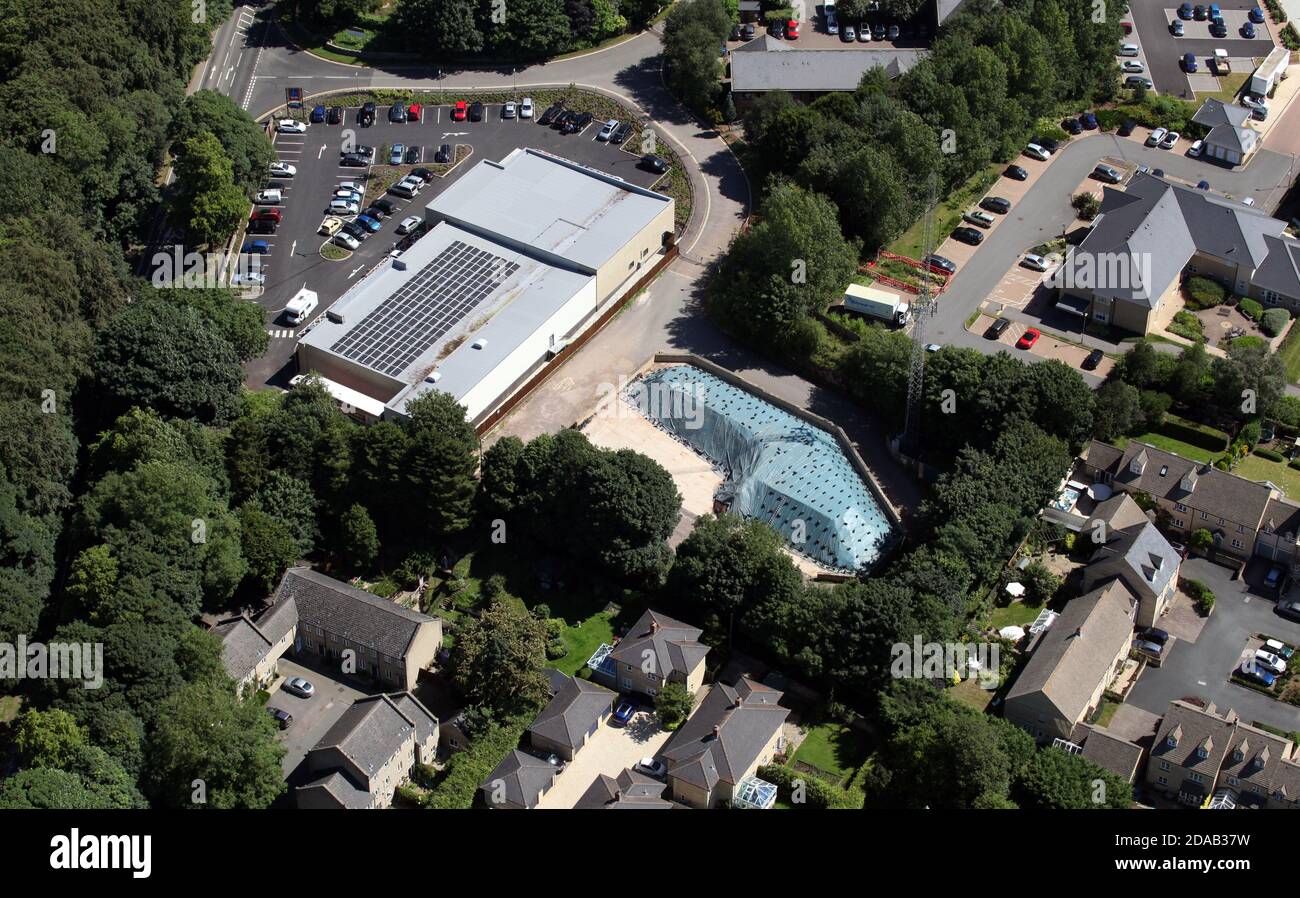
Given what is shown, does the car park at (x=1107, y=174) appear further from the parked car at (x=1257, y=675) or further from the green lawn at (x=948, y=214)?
the parked car at (x=1257, y=675)

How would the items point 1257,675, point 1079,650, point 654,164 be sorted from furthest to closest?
point 654,164
point 1257,675
point 1079,650

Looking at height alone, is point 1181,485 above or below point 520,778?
above

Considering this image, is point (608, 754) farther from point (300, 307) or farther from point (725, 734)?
point (300, 307)

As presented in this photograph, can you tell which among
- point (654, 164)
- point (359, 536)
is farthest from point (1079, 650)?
point (654, 164)

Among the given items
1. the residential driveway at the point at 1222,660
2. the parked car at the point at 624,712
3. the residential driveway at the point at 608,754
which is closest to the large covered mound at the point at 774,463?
the parked car at the point at 624,712

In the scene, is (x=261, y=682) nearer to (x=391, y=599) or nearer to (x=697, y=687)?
(x=391, y=599)

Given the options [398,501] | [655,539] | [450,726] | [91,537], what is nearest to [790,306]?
[655,539]
